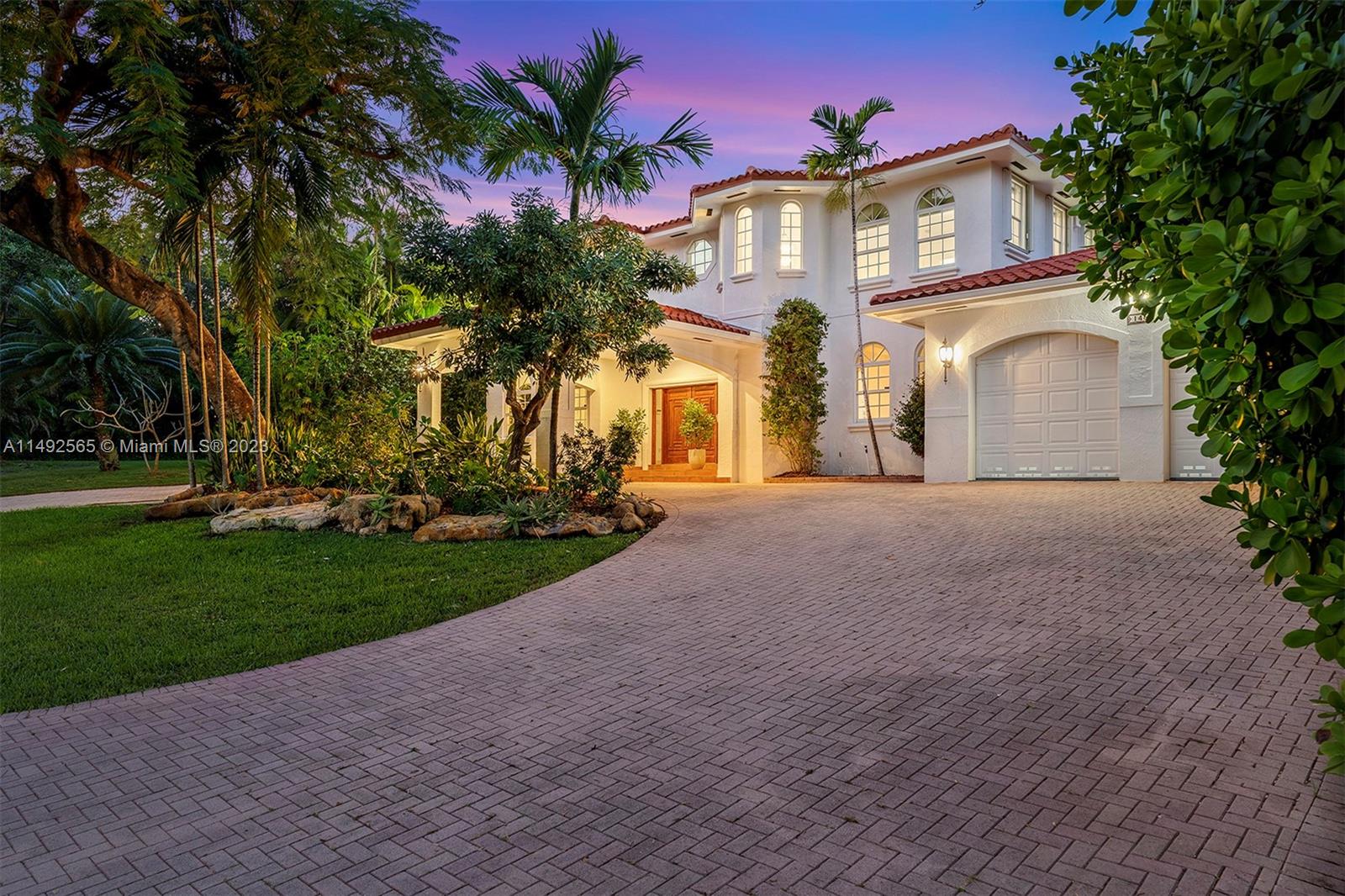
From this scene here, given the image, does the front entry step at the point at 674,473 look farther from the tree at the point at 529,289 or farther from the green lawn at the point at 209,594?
the green lawn at the point at 209,594

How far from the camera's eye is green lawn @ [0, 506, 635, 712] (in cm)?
536

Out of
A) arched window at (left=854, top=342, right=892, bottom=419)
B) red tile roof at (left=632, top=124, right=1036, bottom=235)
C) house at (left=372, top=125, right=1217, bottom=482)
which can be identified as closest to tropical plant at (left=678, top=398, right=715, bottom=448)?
house at (left=372, top=125, right=1217, bottom=482)

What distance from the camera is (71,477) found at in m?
20.9

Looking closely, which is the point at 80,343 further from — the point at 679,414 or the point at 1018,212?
the point at 1018,212

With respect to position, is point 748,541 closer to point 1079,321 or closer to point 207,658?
point 207,658

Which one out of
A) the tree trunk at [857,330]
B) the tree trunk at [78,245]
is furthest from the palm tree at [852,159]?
the tree trunk at [78,245]

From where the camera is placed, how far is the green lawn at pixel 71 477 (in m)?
18.9

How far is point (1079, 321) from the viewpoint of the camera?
13.0m

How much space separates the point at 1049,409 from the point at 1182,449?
206cm

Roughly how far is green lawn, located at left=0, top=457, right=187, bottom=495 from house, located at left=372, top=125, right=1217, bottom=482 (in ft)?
25.0

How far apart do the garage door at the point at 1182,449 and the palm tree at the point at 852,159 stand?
5287 millimetres

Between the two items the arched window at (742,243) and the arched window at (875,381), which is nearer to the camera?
the arched window at (875,381)

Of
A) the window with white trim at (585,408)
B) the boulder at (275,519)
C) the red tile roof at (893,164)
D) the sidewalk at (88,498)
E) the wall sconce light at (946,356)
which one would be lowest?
the sidewalk at (88,498)

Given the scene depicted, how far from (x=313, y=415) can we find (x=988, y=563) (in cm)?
1252
